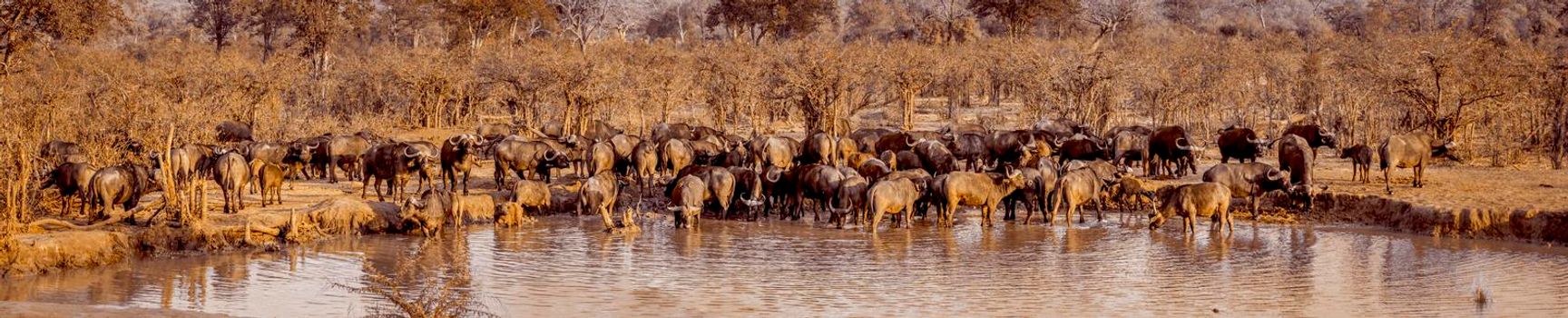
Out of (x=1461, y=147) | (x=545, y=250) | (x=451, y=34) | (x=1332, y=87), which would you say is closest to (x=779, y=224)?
(x=545, y=250)

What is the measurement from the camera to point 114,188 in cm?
1683

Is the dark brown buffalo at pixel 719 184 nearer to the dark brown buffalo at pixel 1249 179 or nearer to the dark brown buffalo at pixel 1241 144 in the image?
the dark brown buffalo at pixel 1249 179

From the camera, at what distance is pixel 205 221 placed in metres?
16.6

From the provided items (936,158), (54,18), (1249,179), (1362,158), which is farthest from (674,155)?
(54,18)

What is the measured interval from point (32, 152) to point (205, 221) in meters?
1.95

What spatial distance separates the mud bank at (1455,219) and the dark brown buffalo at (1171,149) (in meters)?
4.32

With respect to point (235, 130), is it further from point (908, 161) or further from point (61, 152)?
point (908, 161)

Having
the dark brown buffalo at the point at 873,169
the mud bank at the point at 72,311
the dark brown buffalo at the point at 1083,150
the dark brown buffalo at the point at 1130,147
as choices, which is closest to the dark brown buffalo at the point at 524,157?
the dark brown buffalo at the point at 873,169

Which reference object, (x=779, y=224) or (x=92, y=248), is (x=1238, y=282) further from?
(x=92, y=248)

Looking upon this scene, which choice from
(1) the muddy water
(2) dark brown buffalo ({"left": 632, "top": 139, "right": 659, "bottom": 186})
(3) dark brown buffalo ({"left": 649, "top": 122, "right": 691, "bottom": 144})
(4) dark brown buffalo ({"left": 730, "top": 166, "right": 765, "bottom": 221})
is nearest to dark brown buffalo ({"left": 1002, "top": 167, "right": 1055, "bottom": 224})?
(1) the muddy water

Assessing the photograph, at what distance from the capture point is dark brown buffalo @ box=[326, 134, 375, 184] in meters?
24.4

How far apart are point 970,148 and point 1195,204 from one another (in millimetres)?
8533

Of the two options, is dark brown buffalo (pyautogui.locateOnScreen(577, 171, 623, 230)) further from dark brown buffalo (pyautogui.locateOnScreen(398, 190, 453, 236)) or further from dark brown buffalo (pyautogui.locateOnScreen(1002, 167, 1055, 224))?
dark brown buffalo (pyautogui.locateOnScreen(1002, 167, 1055, 224))

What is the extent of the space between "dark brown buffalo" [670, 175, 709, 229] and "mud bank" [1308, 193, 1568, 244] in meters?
8.32
